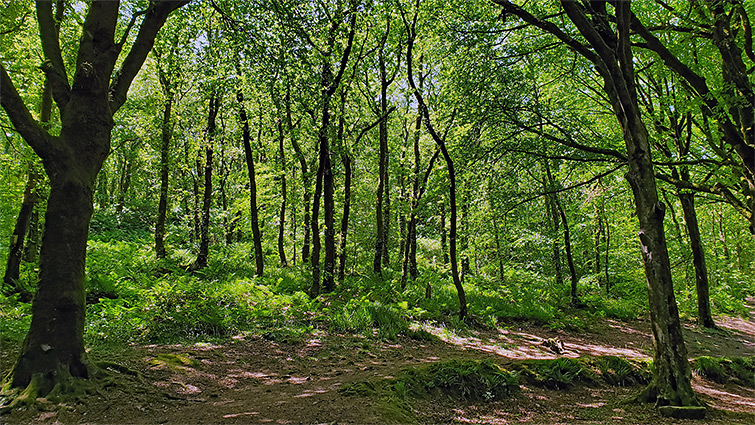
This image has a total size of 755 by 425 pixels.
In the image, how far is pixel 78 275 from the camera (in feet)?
12.9

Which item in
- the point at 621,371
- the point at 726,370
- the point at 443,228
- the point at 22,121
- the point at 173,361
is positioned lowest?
the point at 726,370

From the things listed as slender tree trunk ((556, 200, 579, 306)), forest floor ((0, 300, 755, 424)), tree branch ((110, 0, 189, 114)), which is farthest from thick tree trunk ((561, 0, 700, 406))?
slender tree trunk ((556, 200, 579, 306))

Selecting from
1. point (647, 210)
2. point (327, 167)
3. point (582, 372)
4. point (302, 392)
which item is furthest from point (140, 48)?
point (582, 372)

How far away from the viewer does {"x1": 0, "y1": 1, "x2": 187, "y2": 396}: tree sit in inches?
144

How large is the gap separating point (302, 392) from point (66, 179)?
12.3 feet

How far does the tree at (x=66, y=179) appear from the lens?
3656 mm

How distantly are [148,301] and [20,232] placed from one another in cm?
351

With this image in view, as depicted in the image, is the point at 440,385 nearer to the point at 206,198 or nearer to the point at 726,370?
the point at 726,370

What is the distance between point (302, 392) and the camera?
489cm

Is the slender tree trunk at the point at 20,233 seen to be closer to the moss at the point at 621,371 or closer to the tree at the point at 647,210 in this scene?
the tree at the point at 647,210

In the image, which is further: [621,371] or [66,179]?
[621,371]

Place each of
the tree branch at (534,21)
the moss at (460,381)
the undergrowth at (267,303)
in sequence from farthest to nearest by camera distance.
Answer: the undergrowth at (267,303) < the tree branch at (534,21) < the moss at (460,381)

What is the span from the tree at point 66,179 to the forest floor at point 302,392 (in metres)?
0.53

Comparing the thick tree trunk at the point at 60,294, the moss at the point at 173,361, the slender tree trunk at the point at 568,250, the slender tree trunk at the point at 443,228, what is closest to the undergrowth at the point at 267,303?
the slender tree trunk at the point at 568,250
